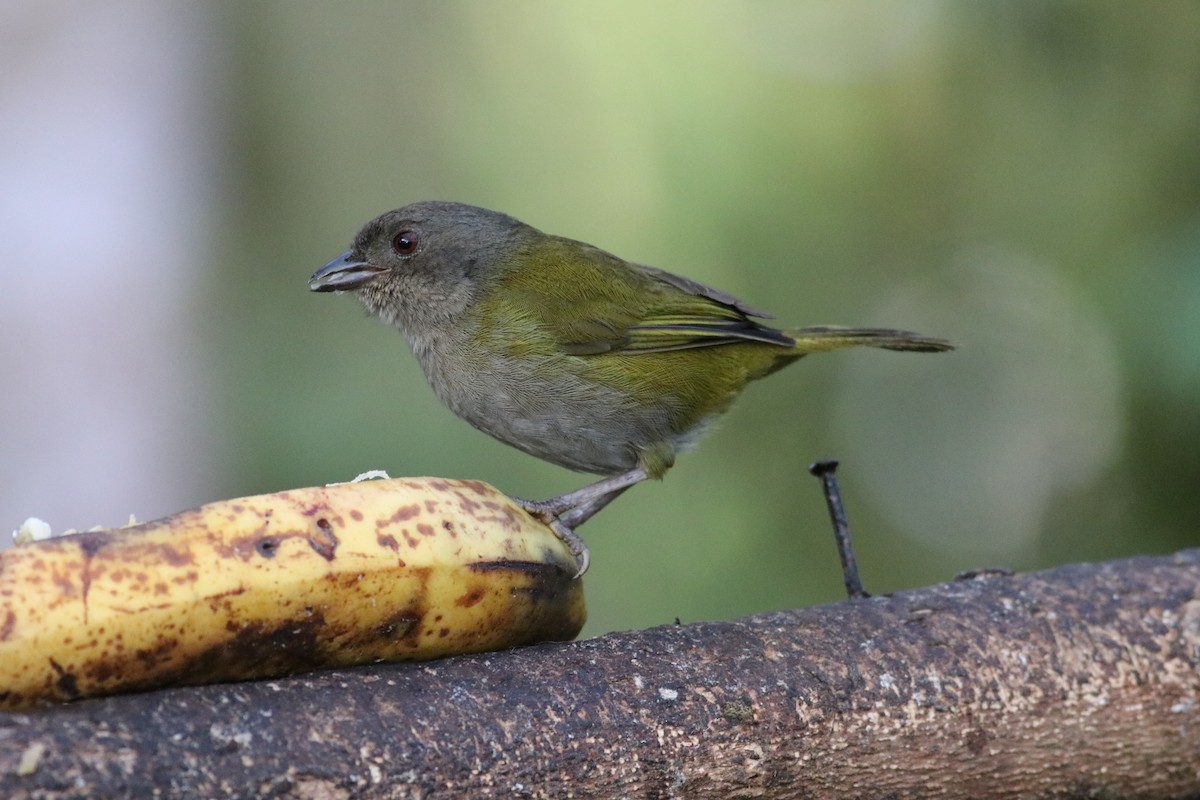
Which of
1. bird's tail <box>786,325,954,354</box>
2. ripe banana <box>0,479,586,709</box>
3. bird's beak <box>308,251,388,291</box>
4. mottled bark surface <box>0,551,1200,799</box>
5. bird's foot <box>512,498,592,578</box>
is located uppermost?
bird's beak <box>308,251,388,291</box>

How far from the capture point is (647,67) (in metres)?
7.55

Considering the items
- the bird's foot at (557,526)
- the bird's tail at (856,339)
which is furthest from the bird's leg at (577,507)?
the bird's tail at (856,339)

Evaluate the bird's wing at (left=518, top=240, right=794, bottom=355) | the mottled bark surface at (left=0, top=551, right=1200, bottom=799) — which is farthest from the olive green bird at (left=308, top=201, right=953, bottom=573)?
the mottled bark surface at (left=0, top=551, right=1200, bottom=799)

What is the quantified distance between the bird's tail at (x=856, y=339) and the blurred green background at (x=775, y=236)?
1151mm

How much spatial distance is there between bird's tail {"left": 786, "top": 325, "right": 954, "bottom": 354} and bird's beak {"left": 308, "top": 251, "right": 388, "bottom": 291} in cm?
162

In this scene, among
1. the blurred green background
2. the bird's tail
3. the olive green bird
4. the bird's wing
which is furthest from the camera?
the blurred green background

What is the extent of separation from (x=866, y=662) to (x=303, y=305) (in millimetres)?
5702

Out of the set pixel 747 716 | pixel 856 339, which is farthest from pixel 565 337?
pixel 747 716

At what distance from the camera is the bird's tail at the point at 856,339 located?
4.54 metres

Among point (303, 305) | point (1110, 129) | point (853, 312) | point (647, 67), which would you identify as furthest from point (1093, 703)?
point (303, 305)

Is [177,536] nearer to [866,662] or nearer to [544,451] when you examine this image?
[866,662]

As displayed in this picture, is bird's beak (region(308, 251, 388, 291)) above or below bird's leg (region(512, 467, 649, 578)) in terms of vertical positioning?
above

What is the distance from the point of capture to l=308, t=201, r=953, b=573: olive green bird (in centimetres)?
416

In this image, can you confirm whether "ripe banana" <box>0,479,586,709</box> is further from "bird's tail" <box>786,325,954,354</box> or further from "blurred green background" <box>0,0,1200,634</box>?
"blurred green background" <box>0,0,1200,634</box>
